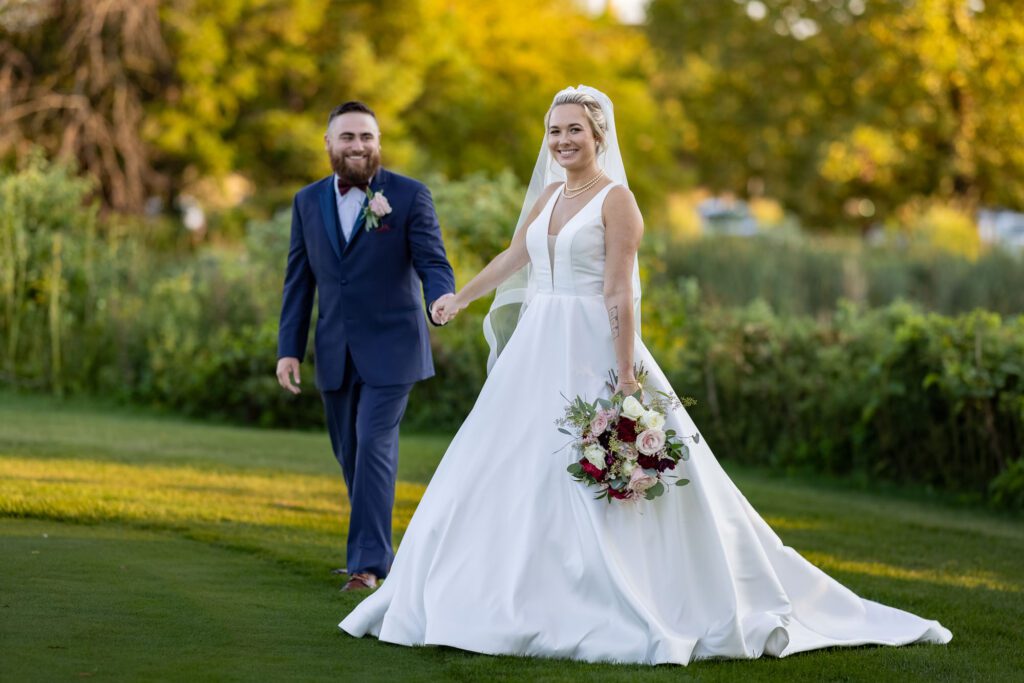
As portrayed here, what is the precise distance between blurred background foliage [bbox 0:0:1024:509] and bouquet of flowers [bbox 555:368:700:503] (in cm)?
516

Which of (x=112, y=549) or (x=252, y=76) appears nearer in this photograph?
(x=112, y=549)

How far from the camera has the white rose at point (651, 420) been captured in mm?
5184

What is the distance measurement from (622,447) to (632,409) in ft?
0.49

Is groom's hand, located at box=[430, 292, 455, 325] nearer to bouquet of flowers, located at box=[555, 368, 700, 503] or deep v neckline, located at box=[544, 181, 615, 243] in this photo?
deep v neckline, located at box=[544, 181, 615, 243]

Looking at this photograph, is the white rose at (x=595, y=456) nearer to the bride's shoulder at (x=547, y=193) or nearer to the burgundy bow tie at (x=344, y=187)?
the bride's shoulder at (x=547, y=193)

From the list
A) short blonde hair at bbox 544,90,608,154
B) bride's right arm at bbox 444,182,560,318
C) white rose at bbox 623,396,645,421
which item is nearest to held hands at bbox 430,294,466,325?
bride's right arm at bbox 444,182,560,318

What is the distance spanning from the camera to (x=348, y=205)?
6.32 m

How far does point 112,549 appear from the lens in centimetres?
659

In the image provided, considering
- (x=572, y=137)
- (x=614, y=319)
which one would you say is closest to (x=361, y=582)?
(x=614, y=319)

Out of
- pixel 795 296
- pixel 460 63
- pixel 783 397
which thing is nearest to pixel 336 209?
pixel 783 397

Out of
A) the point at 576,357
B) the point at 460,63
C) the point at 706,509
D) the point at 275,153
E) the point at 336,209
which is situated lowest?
the point at 706,509

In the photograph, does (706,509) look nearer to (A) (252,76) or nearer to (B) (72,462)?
(B) (72,462)

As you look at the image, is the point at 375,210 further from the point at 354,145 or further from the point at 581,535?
the point at 581,535

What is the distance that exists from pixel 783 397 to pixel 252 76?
51.9ft
